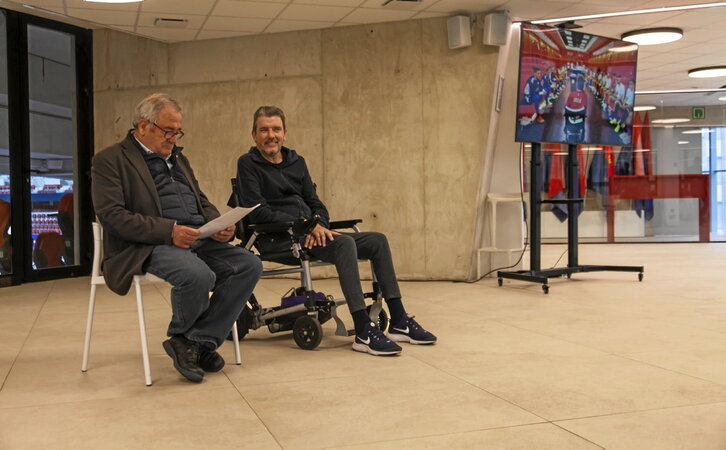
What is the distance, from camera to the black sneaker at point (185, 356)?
2963 millimetres

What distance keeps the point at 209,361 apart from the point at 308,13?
14.1 feet

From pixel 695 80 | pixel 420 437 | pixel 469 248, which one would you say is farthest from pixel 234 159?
pixel 695 80

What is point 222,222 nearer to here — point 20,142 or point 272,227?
point 272,227

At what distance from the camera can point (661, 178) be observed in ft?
40.4

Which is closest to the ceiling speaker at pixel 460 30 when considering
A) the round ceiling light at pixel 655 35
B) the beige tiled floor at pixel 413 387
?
the round ceiling light at pixel 655 35

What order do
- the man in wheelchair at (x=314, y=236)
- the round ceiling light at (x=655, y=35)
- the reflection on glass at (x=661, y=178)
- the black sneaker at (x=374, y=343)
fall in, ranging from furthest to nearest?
the reflection on glass at (x=661, y=178), the round ceiling light at (x=655, y=35), the man in wheelchair at (x=314, y=236), the black sneaker at (x=374, y=343)

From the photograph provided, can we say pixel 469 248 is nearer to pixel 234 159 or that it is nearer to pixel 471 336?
pixel 234 159

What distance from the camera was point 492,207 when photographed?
6.89 m

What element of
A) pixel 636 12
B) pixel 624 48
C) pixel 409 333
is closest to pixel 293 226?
pixel 409 333

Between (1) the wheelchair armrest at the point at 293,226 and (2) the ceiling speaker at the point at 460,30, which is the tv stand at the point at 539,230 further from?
(1) the wheelchair armrest at the point at 293,226

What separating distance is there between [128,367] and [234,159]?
439 centimetres

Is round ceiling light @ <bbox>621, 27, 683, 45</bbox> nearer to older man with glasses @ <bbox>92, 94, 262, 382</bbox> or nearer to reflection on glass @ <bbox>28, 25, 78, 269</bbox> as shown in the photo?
reflection on glass @ <bbox>28, 25, 78, 269</bbox>

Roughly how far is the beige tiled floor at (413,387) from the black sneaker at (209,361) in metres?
0.04

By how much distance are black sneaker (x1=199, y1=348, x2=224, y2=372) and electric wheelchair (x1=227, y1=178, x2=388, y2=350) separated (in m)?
0.47
